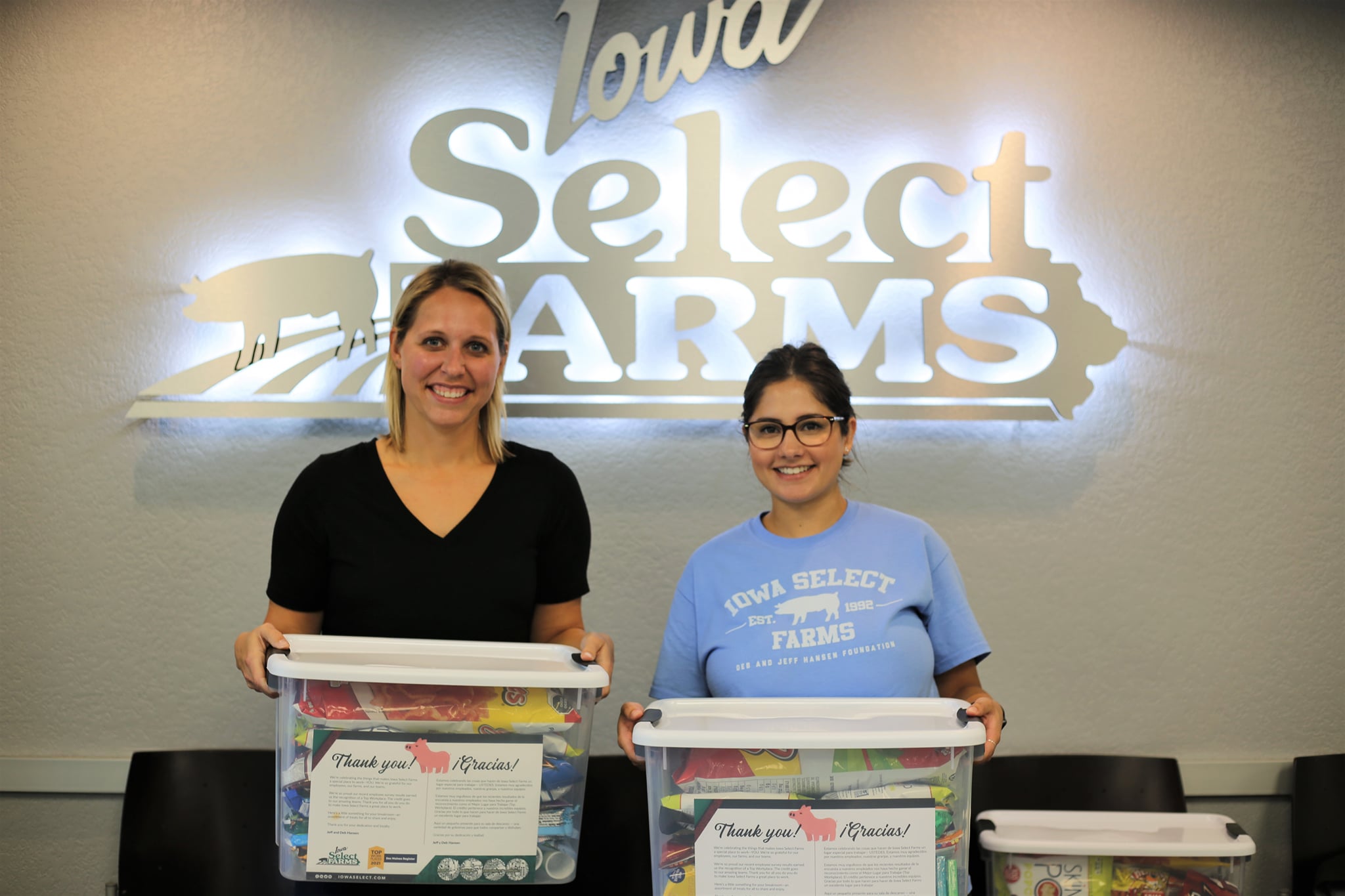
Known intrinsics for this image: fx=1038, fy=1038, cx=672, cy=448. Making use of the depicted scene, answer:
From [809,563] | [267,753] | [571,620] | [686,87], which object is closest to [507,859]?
[571,620]

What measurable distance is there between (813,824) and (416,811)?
0.52 m

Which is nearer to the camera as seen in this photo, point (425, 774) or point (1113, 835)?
point (425, 774)

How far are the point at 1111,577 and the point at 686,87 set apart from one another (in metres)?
1.65

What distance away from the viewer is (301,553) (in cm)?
169

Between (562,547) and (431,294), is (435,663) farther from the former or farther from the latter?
(431,294)

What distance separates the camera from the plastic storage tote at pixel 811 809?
1285 mm

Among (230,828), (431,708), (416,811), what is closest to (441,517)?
(431,708)

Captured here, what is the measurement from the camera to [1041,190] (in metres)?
2.63

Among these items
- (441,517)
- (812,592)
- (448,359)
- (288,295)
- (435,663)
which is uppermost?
(288,295)

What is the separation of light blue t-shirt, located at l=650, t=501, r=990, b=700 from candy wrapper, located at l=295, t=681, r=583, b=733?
299 millimetres

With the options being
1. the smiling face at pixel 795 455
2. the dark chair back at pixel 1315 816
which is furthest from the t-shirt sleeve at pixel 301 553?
the dark chair back at pixel 1315 816

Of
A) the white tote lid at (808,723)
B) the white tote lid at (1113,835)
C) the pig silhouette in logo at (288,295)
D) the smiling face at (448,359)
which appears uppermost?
the pig silhouette in logo at (288,295)

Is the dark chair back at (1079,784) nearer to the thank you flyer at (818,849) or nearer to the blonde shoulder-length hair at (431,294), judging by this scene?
the thank you flyer at (818,849)

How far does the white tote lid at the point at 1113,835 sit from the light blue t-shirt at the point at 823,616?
0.32m
